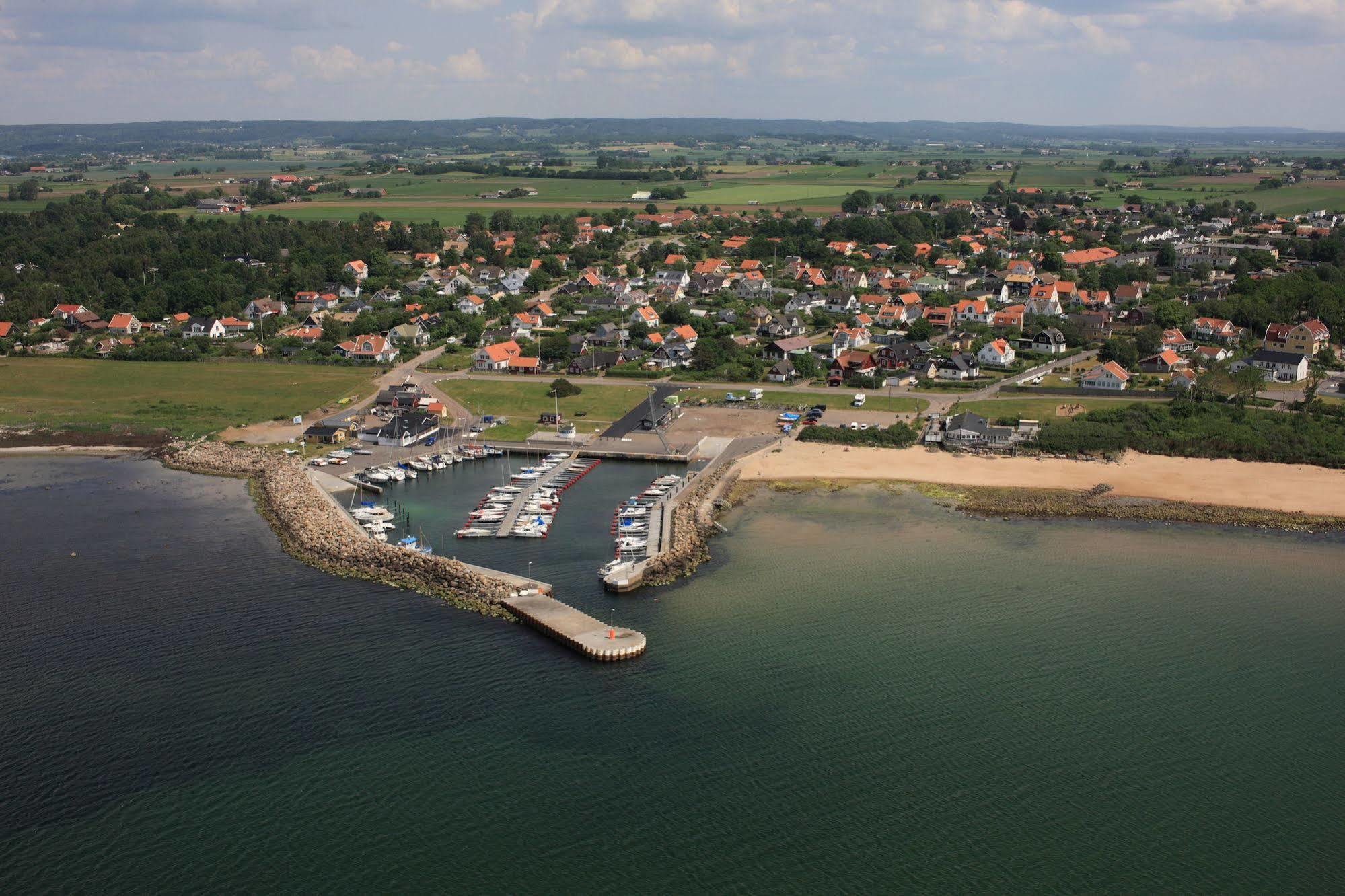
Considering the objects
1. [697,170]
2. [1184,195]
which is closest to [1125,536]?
[1184,195]

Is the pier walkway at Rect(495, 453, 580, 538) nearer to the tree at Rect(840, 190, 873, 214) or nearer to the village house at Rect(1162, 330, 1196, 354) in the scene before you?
the village house at Rect(1162, 330, 1196, 354)

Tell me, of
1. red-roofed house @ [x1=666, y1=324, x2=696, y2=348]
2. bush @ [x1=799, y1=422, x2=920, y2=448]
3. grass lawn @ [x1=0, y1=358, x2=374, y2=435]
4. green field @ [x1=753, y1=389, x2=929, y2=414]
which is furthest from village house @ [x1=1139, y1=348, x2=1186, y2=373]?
grass lawn @ [x1=0, y1=358, x2=374, y2=435]

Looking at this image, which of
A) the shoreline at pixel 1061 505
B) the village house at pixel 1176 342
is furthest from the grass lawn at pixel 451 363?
the village house at pixel 1176 342

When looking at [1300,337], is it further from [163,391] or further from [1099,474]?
[163,391]

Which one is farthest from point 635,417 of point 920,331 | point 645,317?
point 920,331

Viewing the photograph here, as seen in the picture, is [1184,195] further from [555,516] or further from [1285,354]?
[555,516]

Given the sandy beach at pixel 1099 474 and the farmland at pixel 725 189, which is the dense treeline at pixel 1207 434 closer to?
the sandy beach at pixel 1099 474
